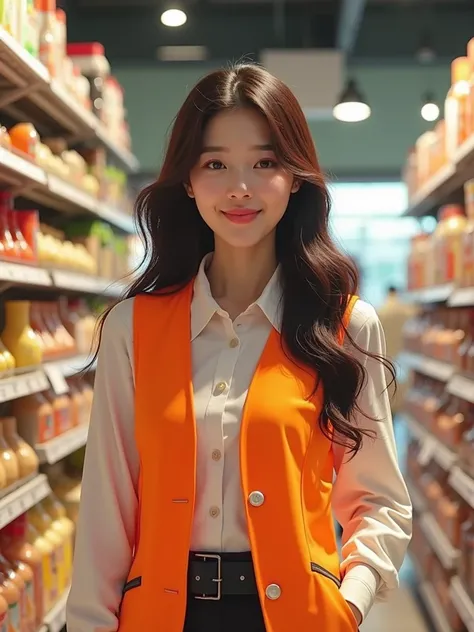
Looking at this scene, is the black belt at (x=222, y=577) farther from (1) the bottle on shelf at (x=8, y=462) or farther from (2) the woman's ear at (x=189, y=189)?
(1) the bottle on shelf at (x=8, y=462)

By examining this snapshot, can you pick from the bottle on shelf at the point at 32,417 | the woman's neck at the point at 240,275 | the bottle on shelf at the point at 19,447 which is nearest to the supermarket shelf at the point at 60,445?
the bottle on shelf at the point at 32,417

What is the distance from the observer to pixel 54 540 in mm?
3482

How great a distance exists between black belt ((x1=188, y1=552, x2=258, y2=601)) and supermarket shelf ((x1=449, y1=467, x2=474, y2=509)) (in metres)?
1.97

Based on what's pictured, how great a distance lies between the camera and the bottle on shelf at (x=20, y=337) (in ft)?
10.7

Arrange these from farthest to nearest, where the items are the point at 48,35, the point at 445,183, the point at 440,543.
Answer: the point at 445,183 < the point at 440,543 < the point at 48,35

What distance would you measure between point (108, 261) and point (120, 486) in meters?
3.50

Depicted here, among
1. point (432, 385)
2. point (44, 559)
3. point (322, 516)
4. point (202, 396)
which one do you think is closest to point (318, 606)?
point (322, 516)

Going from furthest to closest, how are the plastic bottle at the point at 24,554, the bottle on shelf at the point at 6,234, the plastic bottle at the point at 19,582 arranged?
the plastic bottle at the point at 24,554
the bottle on shelf at the point at 6,234
the plastic bottle at the point at 19,582

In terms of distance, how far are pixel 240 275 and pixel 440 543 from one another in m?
2.91

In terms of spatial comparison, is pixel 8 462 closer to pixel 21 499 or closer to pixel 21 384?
pixel 21 499

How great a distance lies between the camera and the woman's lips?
5.69 feet

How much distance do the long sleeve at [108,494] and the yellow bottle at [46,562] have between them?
1.67m

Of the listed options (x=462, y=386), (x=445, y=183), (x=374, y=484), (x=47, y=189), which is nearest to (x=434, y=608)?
(x=462, y=386)

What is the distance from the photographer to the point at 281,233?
195 cm
